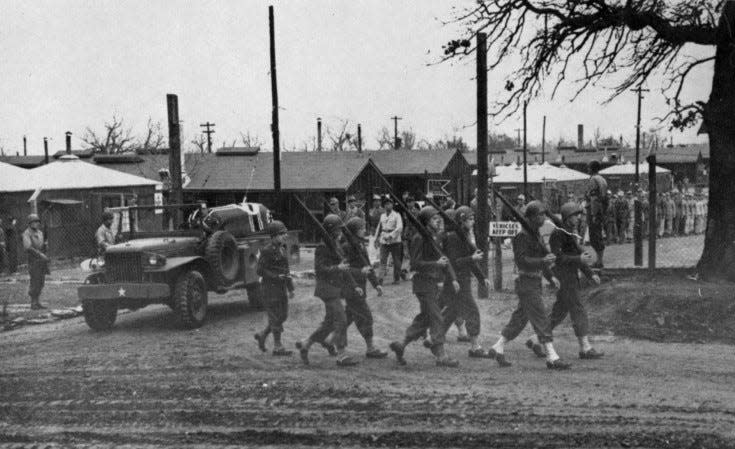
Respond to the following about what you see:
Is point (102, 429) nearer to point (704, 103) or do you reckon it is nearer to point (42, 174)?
point (704, 103)

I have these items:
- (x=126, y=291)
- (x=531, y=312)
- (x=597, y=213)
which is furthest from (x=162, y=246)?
(x=597, y=213)

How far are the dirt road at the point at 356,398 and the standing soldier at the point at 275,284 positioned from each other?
327 millimetres

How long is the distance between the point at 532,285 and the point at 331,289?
A: 235 cm

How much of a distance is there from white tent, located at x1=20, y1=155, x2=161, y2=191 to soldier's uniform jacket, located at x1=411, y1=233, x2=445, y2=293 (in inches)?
723

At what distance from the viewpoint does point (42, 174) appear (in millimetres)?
26062

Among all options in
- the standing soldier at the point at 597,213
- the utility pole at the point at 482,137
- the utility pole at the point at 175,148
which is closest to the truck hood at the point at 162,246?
the utility pole at the point at 482,137

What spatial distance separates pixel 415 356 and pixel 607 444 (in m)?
4.02

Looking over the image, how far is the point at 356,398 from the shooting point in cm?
808

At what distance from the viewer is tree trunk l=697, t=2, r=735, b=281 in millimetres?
13172

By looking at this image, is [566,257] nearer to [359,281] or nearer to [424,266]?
[424,266]

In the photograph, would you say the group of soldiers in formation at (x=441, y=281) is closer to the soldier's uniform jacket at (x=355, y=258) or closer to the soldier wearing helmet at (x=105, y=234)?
the soldier's uniform jacket at (x=355, y=258)

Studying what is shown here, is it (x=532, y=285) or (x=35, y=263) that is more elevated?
(x=532, y=285)

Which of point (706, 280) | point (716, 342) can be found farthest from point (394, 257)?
point (716, 342)

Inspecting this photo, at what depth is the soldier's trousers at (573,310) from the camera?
9.73 meters
